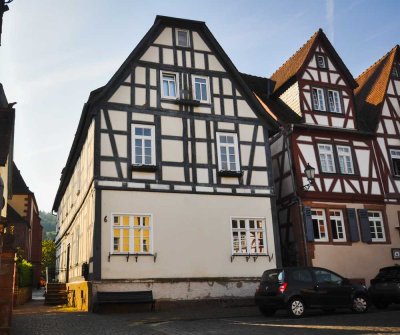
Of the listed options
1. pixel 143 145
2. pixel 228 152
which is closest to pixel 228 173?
pixel 228 152

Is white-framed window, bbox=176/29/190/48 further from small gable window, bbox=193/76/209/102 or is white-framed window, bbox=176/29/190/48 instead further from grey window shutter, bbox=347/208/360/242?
grey window shutter, bbox=347/208/360/242

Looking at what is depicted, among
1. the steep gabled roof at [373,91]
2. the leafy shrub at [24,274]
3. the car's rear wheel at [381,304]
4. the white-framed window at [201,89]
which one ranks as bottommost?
the car's rear wheel at [381,304]

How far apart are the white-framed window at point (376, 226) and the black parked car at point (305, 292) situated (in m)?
7.98

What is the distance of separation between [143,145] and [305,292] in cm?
867

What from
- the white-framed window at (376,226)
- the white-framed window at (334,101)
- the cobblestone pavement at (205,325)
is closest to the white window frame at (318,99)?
the white-framed window at (334,101)

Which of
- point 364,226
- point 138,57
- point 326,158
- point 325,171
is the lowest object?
point 364,226

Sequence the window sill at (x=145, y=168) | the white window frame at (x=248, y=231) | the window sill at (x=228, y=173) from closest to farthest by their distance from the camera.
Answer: the window sill at (x=145, y=168), the white window frame at (x=248, y=231), the window sill at (x=228, y=173)

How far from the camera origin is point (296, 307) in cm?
1315

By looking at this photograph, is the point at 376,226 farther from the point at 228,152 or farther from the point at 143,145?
the point at 143,145

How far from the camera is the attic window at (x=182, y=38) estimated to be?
20094 mm

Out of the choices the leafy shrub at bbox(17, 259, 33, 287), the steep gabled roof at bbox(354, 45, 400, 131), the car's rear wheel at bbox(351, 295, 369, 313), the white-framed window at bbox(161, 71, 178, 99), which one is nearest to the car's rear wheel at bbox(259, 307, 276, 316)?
the car's rear wheel at bbox(351, 295, 369, 313)

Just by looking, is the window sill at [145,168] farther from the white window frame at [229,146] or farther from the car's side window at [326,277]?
the car's side window at [326,277]

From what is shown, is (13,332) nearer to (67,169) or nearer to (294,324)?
(294,324)

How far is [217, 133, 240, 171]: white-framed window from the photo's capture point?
1921 centimetres
